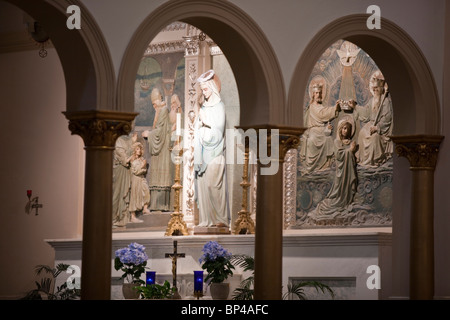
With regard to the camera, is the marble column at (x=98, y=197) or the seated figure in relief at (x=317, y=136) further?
the seated figure in relief at (x=317, y=136)

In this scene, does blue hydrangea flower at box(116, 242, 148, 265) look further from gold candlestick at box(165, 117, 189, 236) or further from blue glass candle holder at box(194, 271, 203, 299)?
gold candlestick at box(165, 117, 189, 236)

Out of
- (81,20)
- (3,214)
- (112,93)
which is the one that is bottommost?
(3,214)

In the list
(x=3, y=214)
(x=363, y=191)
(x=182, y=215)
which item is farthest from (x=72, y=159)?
(x=363, y=191)

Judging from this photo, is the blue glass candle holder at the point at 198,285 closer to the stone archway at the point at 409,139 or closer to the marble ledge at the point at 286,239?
the marble ledge at the point at 286,239

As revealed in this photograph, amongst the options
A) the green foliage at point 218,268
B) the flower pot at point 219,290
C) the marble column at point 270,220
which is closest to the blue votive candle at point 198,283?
the green foliage at point 218,268

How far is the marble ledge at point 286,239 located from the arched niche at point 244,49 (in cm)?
264

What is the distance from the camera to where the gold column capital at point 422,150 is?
492 inches

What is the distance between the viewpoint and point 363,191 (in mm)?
14180

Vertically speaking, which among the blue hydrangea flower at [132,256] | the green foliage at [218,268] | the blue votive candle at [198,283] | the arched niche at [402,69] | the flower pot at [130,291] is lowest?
the flower pot at [130,291]

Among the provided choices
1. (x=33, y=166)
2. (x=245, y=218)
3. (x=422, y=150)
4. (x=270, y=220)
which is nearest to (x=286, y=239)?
(x=245, y=218)

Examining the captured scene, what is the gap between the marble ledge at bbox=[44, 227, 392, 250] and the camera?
13.2 metres

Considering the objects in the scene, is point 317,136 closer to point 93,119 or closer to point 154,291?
point 154,291

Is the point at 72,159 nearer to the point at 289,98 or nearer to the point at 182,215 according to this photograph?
the point at 182,215

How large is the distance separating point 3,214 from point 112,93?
22.0ft
